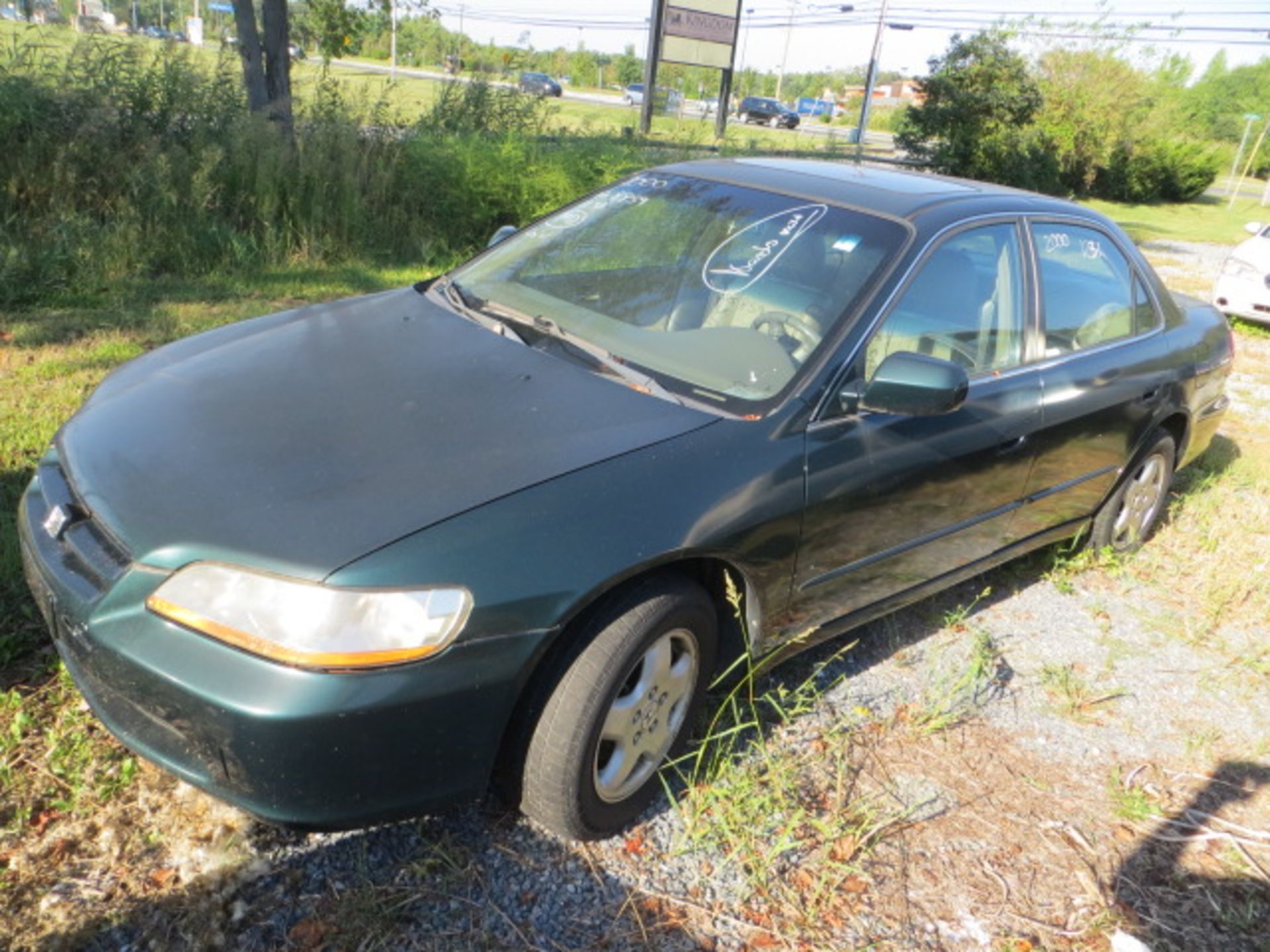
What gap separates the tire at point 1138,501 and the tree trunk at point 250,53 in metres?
7.84

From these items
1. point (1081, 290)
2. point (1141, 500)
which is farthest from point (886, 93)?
point (1081, 290)

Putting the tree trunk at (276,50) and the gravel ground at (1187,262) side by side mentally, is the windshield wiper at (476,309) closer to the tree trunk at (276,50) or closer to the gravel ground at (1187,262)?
Result: the tree trunk at (276,50)

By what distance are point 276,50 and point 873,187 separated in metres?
7.94

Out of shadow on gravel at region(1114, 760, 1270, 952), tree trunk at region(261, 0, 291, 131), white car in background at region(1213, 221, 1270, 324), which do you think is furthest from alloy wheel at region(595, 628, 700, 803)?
white car in background at region(1213, 221, 1270, 324)

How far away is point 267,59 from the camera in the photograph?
30.6 feet

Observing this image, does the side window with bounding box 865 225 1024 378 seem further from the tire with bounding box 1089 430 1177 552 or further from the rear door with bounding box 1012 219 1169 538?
the tire with bounding box 1089 430 1177 552

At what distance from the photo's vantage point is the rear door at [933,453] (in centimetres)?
278

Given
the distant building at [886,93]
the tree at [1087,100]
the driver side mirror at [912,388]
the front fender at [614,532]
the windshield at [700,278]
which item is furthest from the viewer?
the distant building at [886,93]

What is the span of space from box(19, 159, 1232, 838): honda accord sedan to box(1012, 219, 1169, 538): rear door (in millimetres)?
19

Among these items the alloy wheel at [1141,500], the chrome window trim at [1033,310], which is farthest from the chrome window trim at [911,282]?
the alloy wheel at [1141,500]

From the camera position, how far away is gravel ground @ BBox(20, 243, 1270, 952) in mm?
2160

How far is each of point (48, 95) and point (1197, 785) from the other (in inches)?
320

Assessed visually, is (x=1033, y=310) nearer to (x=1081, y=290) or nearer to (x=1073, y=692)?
(x=1081, y=290)

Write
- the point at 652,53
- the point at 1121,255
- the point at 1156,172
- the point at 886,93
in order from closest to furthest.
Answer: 1. the point at 1121,255
2. the point at 652,53
3. the point at 1156,172
4. the point at 886,93
